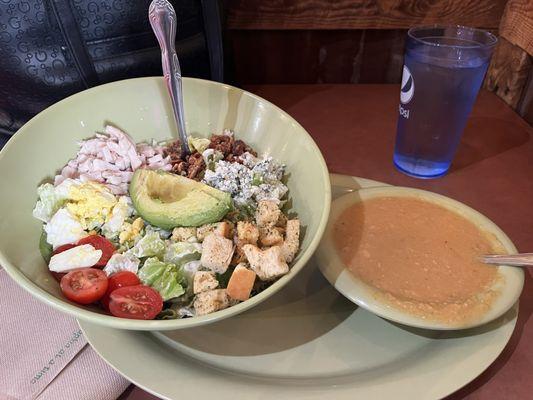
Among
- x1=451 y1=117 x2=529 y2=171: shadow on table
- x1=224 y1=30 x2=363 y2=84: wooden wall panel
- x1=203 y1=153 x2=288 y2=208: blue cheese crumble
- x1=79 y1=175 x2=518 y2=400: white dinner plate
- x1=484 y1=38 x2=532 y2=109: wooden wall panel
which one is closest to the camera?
Answer: x1=79 y1=175 x2=518 y2=400: white dinner plate

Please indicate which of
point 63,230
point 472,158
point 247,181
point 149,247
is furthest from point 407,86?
point 63,230

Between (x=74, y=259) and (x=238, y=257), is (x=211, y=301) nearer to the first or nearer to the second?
(x=238, y=257)

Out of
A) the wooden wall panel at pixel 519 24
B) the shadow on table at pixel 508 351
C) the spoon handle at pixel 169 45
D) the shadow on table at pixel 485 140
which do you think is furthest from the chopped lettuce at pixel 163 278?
the wooden wall panel at pixel 519 24

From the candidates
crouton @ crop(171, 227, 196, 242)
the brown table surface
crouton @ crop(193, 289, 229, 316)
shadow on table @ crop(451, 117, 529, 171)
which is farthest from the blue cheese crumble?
Result: shadow on table @ crop(451, 117, 529, 171)

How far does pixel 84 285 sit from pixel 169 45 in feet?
1.51

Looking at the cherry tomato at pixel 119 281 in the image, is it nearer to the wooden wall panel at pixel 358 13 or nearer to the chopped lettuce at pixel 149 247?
the chopped lettuce at pixel 149 247

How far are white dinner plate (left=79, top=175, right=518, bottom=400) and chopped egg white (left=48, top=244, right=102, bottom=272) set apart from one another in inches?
3.8

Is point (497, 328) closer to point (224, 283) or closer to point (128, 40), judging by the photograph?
point (224, 283)

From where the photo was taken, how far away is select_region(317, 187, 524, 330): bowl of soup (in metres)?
0.69

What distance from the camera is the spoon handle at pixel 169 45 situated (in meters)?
0.83

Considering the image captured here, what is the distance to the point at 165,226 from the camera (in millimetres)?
798

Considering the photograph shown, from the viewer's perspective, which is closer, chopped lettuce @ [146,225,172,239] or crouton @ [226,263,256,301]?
crouton @ [226,263,256,301]

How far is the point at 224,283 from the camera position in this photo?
744 mm

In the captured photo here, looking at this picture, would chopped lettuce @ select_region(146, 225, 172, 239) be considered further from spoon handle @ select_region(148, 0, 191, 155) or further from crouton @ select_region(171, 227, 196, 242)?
spoon handle @ select_region(148, 0, 191, 155)
